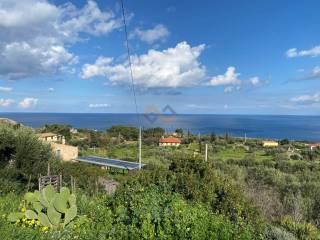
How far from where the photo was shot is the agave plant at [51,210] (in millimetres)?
6148

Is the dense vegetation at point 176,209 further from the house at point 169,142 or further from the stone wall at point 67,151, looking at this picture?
the house at point 169,142

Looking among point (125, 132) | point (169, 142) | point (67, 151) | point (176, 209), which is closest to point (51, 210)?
point (176, 209)

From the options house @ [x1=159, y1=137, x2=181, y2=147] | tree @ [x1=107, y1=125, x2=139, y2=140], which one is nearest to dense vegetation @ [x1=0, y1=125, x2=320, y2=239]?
house @ [x1=159, y1=137, x2=181, y2=147]

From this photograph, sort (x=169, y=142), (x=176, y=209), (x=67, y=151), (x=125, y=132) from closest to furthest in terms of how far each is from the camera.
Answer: (x=176, y=209) → (x=67, y=151) → (x=169, y=142) → (x=125, y=132)

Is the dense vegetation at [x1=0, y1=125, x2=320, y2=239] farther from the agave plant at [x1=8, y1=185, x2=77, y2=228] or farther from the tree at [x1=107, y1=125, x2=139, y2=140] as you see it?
the tree at [x1=107, y1=125, x2=139, y2=140]

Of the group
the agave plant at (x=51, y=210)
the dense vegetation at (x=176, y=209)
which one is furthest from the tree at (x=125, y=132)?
the agave plant at (x=51, y=210)

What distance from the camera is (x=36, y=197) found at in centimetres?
666

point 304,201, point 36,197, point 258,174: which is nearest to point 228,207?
point 36,197

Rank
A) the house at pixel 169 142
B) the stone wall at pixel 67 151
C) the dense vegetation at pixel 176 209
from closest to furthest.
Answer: the dense vegetation at pixel 176 209, the stone wall at pixel 67 151, the house at pixel 169 142

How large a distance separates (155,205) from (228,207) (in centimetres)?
243

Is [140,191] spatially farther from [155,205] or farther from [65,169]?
[65,169]

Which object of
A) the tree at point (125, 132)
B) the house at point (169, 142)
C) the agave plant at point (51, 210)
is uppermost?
the agave plant at point (51, 210)

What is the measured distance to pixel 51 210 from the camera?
6293mm

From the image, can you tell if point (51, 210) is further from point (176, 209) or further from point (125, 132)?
point (125, 132)
